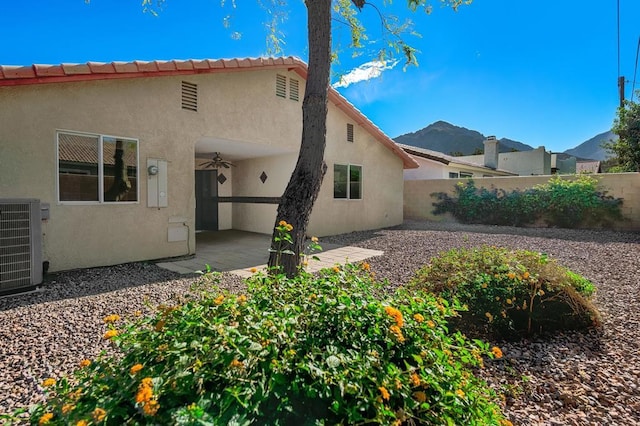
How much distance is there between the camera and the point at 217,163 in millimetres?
11234

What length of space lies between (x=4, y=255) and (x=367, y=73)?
23.9 feet

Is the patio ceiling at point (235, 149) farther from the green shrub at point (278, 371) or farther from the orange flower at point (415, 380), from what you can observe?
the orange flower at point (415, 380)

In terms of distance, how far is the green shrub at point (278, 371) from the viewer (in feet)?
3.69

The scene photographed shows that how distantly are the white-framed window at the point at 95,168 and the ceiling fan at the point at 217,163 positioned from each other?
14.1 ft

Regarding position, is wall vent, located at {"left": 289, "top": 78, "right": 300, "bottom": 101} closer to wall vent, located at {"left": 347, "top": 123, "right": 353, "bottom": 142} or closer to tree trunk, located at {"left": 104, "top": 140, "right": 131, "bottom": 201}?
wall vent, located at {"left": 347, "top": 123, "right": 353, "bottom": 142}

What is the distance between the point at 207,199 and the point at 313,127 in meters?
8.93

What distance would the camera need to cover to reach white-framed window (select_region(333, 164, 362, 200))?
11.0 m

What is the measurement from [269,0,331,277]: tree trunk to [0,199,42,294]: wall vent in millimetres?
3586

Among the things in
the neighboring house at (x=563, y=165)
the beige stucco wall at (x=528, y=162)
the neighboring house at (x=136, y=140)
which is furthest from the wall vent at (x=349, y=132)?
the neighboring house at (x=563, y=165)

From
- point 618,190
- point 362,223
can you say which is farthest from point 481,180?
point 362,223

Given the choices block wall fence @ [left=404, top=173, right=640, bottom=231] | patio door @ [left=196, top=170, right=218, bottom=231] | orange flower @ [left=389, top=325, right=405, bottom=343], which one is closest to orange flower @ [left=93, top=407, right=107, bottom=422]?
orange flower @ [left=389, top=325, right=405, bottom=343]

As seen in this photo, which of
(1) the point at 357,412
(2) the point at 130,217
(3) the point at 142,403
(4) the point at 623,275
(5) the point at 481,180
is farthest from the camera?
(5) the point at 481,180

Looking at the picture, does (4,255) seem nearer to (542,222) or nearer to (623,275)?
(623,275)

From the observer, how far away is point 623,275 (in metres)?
5.50
